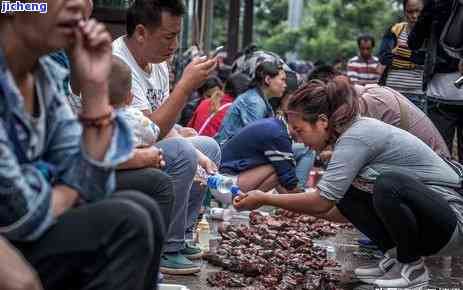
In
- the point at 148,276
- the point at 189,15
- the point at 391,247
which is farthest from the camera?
the point at 189,15

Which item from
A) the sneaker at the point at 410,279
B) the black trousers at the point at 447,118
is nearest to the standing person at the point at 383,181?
the sneaker at the point at 410,279

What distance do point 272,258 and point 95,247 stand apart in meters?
3.23

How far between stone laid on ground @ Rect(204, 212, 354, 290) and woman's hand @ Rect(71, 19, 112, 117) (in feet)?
8.11

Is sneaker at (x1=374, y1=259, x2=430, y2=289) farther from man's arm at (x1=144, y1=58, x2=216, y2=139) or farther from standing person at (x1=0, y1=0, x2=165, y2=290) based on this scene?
standing person at (x1=0, y1=0, x2=165, y2=290)

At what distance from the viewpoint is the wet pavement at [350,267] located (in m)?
5.15

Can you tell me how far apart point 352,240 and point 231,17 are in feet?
42.1

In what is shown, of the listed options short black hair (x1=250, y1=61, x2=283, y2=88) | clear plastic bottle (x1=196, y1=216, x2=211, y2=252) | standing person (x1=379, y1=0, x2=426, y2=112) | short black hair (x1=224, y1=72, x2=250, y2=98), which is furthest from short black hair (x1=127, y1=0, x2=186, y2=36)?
short black hair (x1=224, y1=72, x2=250, y2=98)

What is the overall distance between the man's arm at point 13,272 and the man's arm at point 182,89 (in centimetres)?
223

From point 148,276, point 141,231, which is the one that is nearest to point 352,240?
point 148,276

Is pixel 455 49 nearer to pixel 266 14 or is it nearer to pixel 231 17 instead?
pixel 231 17

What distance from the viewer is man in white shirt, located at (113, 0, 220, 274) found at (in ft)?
15.6

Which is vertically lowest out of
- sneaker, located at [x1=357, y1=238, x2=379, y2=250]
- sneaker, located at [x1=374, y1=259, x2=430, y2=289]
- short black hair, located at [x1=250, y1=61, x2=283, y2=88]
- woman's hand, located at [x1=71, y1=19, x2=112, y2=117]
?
sneaker, located at [x1=357, y1=238, x2=379, y2=250]

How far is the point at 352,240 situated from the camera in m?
7.05

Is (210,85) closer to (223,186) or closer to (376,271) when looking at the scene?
(223,186)
